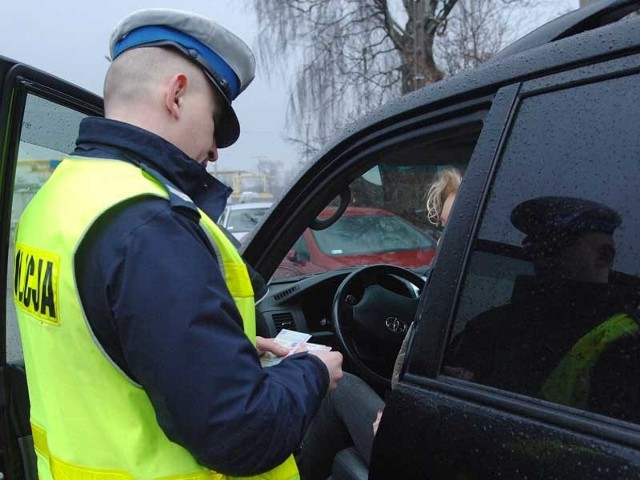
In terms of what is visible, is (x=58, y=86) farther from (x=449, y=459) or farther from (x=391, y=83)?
(x=391, y=83)

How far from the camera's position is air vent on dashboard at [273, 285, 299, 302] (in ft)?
8.87

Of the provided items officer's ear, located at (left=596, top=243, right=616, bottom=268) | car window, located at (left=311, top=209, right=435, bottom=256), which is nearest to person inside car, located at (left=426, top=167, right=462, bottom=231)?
car window, located at (left=311, top=209, right=435, bottom=256)

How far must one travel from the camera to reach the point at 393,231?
4.07 metres

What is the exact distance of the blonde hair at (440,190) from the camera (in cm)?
212

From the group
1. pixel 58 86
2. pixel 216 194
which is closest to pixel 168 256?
pixel 216 194

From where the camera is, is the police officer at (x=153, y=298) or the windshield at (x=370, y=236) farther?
the windshield at (x=370, y=236)

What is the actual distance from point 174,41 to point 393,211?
1.89 m

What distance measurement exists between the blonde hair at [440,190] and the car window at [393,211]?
0.06 ft

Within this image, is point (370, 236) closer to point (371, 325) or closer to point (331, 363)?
point (371, 325)

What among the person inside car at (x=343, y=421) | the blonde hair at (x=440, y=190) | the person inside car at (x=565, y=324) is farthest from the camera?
the blonde hair at (x=440, y=190)

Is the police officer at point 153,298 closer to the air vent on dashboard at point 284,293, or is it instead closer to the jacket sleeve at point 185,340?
the jacket sleeve at point 185,340

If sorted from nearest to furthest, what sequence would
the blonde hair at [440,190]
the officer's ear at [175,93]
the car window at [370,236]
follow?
the officer's ear at [175,93] < the blonde hair at [440,190] < the car window at [370,236]

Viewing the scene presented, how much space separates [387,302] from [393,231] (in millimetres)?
1604

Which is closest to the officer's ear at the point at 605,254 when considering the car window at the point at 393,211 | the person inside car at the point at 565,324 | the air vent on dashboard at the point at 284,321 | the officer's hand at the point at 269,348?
the person inside car at the point at 565,324
